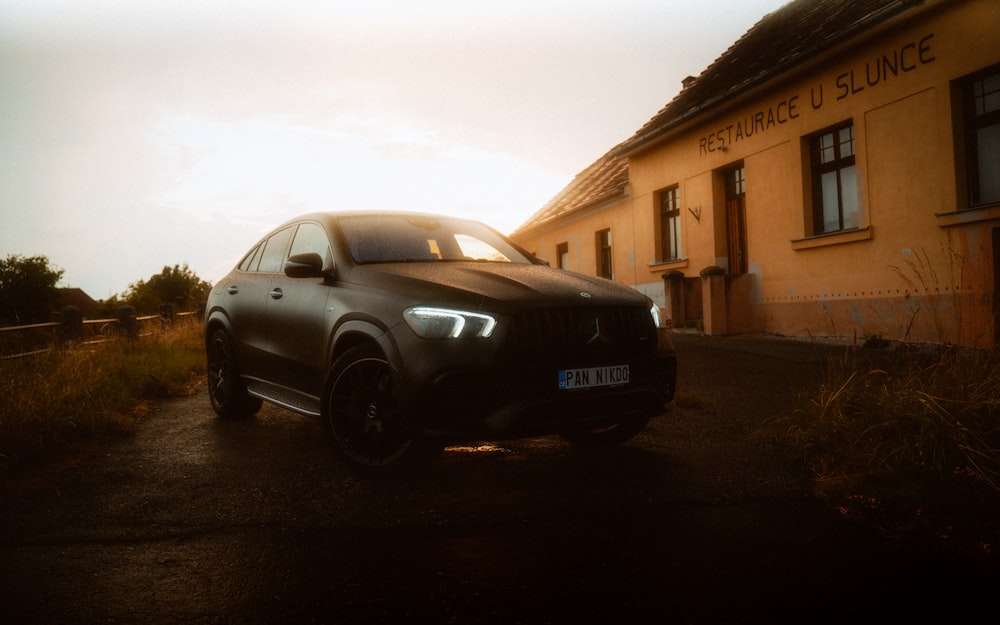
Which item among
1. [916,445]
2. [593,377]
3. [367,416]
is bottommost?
[916,445]

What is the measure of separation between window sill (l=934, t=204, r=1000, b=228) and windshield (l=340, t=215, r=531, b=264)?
632cm

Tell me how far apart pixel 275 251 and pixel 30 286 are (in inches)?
2456

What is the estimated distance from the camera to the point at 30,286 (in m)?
57.3

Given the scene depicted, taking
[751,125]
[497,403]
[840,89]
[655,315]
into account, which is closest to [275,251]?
[497,403]

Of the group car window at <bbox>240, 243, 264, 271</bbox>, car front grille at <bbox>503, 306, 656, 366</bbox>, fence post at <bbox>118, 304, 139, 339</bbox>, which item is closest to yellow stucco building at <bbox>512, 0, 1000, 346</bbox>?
car front grille at <bbox>503, 306, 656, 366</bbox>

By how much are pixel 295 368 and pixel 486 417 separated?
6.14 ft

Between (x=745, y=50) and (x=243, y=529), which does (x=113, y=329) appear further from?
(x=745, y=50)

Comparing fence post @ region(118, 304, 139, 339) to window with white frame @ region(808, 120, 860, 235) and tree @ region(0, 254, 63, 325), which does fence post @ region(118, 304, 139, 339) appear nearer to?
window with white frame @ region(808, 120, 860, 235)

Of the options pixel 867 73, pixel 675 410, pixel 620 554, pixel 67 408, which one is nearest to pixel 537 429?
pixel 620 554

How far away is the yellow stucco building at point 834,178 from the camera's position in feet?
29.4

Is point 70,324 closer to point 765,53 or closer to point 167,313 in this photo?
point 167,313

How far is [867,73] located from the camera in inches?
413

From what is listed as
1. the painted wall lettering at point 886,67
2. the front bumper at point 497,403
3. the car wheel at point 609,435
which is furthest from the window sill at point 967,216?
the front bumper at point 497,403

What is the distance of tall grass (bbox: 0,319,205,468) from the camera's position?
221 inches
